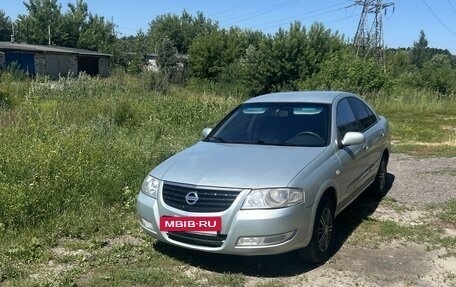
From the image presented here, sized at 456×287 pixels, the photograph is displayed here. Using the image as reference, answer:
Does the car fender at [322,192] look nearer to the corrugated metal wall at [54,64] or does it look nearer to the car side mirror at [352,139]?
the car side mirror at [352,139]

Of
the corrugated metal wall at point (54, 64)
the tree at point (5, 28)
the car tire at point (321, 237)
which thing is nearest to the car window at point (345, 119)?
the car tire at point (321, 237)

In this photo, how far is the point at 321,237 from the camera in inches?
171

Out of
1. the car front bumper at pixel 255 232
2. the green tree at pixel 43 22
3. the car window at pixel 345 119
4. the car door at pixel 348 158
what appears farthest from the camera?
the green tree at pixel 43 22

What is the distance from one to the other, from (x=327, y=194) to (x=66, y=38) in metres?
68.8

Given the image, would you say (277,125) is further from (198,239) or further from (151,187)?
(198,239)

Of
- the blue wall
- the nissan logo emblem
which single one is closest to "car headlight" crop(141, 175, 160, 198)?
the nissan logo emblem

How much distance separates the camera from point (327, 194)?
444 centimetres

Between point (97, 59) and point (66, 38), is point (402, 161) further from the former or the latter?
point (66, 38)

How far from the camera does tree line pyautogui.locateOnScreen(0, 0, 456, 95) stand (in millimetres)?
26391

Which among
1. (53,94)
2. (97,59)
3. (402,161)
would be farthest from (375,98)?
(97,59)

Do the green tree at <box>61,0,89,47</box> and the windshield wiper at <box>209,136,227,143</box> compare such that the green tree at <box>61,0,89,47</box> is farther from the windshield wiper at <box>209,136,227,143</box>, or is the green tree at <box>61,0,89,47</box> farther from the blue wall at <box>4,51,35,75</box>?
the windshield wiper at <box>209,136,227,143</box>

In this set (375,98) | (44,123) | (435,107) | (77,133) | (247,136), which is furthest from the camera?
(375,98)

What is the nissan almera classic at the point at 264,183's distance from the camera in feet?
12.6

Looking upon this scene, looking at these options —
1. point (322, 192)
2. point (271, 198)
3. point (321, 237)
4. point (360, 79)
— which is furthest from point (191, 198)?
point (360, 79)
